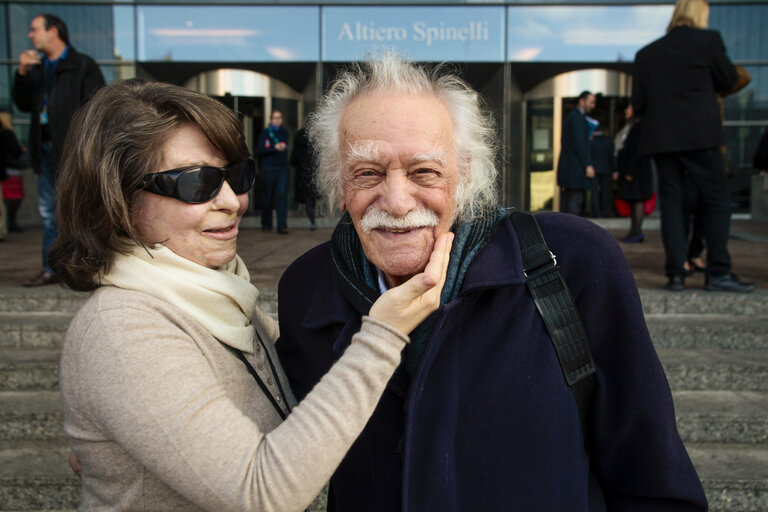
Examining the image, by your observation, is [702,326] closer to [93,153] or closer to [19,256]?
[93,153]

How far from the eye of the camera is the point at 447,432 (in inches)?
56.2

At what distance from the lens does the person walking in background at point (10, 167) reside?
962cm

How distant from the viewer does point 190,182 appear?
5.29ft

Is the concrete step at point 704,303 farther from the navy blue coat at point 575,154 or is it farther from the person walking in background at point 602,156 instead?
the person walking in background at point 602,156

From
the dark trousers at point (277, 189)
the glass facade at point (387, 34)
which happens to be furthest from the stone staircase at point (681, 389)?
the glass facade at point (387, 34)

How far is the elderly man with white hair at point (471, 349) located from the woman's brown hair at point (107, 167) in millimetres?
448

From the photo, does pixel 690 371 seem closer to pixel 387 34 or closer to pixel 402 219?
pixel 402 219

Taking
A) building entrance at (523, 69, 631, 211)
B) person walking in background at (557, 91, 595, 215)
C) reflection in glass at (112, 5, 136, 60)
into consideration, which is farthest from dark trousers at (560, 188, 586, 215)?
reflection in glass at (112, 5, 136, 60)

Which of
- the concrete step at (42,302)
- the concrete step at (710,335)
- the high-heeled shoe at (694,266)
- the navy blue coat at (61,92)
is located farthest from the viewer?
the high-heeled shoe at (694,266)

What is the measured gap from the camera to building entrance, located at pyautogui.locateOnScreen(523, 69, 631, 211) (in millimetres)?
12336

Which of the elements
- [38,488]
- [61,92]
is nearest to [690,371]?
[38,488]

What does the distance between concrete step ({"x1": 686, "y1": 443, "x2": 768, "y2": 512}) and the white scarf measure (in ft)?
7.56

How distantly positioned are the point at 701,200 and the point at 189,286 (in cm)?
419

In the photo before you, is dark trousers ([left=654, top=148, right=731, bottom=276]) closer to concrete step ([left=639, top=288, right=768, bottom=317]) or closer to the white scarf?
concrete step ([left=639, top=288, right=768, bottom=317])
